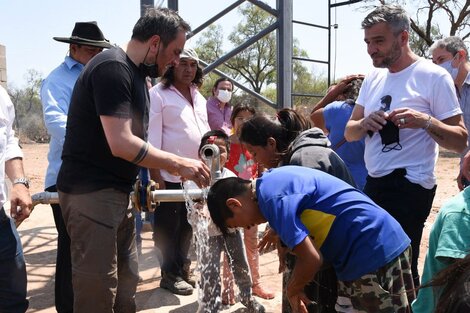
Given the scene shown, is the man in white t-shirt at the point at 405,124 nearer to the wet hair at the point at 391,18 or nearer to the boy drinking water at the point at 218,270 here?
the wet hair at the point at 391,18

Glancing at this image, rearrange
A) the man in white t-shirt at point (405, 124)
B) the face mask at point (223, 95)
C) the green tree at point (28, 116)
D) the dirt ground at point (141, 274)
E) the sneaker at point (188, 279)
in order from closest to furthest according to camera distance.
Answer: the man in white t-shirt at point (405, 124) → the dirt ground at point (141, 274) → the sneaker at point (188, 279) → the face mask at point (223, 95) → the green tree at point (28, 116)

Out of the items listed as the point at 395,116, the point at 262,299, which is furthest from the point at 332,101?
the point at 262,299

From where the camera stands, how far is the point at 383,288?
2068mm

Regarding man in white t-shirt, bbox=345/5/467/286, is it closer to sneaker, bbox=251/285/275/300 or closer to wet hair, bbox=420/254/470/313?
sneaker, bbox=251/285/275/300

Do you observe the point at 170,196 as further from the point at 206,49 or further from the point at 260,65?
the point at 206,49

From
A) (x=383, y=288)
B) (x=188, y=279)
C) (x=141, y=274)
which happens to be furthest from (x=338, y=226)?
(x=141, y=274)

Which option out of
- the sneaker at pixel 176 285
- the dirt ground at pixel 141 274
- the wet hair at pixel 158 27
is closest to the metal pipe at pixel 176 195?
the wet hair at pixel 158 27

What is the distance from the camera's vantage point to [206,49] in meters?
34.4

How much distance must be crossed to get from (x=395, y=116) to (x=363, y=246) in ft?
2.57

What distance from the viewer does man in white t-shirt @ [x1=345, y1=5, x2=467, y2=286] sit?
2.57 metres

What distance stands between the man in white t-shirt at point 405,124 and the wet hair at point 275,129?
0.38 metres

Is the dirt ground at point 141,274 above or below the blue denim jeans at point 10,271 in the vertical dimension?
below

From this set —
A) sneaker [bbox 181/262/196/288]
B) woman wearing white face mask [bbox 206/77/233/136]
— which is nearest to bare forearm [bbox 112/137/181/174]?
sneaker [bbox 181/262/196/288]

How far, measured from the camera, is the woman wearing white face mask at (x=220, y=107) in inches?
190
